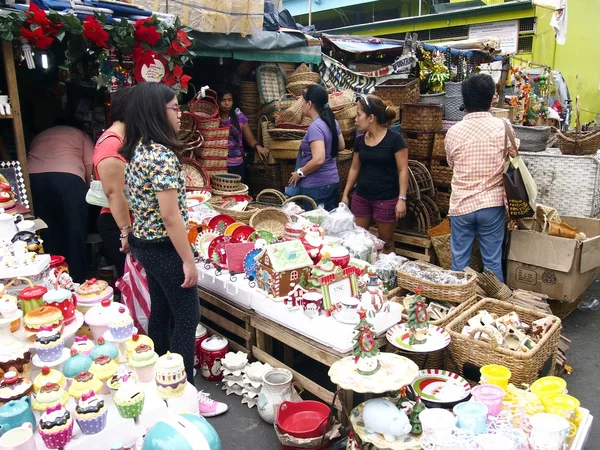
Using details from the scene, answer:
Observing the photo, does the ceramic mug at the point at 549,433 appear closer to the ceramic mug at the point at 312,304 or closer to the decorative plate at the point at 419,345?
the decorative plate at the point at 419,345

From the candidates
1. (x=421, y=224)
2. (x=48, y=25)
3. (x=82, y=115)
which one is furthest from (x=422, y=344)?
(x=82, y=115)

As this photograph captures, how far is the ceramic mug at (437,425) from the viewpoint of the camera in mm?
2082

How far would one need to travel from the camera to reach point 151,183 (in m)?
2.54

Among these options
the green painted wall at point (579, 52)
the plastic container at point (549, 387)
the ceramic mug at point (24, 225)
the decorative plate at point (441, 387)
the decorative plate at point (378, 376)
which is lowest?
the decorative plate at point (441, 387)

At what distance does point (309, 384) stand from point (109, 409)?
4.34 feet

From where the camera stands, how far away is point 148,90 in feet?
8.44

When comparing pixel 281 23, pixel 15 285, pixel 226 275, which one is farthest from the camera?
pixel 281 23

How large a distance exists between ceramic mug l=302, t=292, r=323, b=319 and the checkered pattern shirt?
1590 mm

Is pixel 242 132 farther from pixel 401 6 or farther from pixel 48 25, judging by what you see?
pixel 401 6


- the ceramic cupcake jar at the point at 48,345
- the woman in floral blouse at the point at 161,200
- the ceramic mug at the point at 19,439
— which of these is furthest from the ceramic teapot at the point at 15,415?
the woman in floral blouse at the point at 161,200

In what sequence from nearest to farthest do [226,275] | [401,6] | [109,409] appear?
[109,409]
[226,275]
[401,6]

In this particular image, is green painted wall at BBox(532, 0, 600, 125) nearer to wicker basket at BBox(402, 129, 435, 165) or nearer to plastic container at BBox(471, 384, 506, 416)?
wicker basket at BBox(402, 129, 435, 165)

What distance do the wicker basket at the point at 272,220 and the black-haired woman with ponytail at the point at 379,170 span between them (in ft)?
2.56

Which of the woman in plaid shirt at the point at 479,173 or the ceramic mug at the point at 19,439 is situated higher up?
the woman in plaid shirt at the point at 479,173
